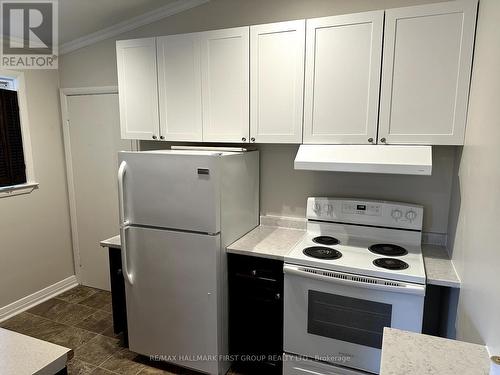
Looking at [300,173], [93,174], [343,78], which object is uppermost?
[343,78]

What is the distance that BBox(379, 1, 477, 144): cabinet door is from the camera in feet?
5.85

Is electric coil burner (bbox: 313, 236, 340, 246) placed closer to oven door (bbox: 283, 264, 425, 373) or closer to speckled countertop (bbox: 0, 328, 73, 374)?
oven door (bbox: 283, 264, 425, 373)

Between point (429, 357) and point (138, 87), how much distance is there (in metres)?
2.49

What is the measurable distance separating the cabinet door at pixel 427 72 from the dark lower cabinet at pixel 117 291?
6.85 ft

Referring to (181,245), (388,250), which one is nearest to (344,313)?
(388,250)

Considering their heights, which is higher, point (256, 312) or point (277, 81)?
point (277, 81)

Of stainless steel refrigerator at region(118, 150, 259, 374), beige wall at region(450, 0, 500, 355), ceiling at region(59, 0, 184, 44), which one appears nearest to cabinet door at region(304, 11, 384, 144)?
beige wall at region(450, 0, 500, 355)

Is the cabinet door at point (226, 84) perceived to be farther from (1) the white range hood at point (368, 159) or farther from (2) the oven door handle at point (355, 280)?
(2) the oven door handle at point (355, 280)

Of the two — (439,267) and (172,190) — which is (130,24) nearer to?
(172,190)

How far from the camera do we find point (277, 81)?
2.21 m

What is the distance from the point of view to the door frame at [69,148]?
3.21 m

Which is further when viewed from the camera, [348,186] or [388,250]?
[348,186]

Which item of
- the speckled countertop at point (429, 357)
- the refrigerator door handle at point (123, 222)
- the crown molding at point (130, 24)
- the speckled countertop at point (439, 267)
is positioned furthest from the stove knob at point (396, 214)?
the crown molding at point (130, 24)

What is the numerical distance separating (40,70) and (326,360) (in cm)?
351
